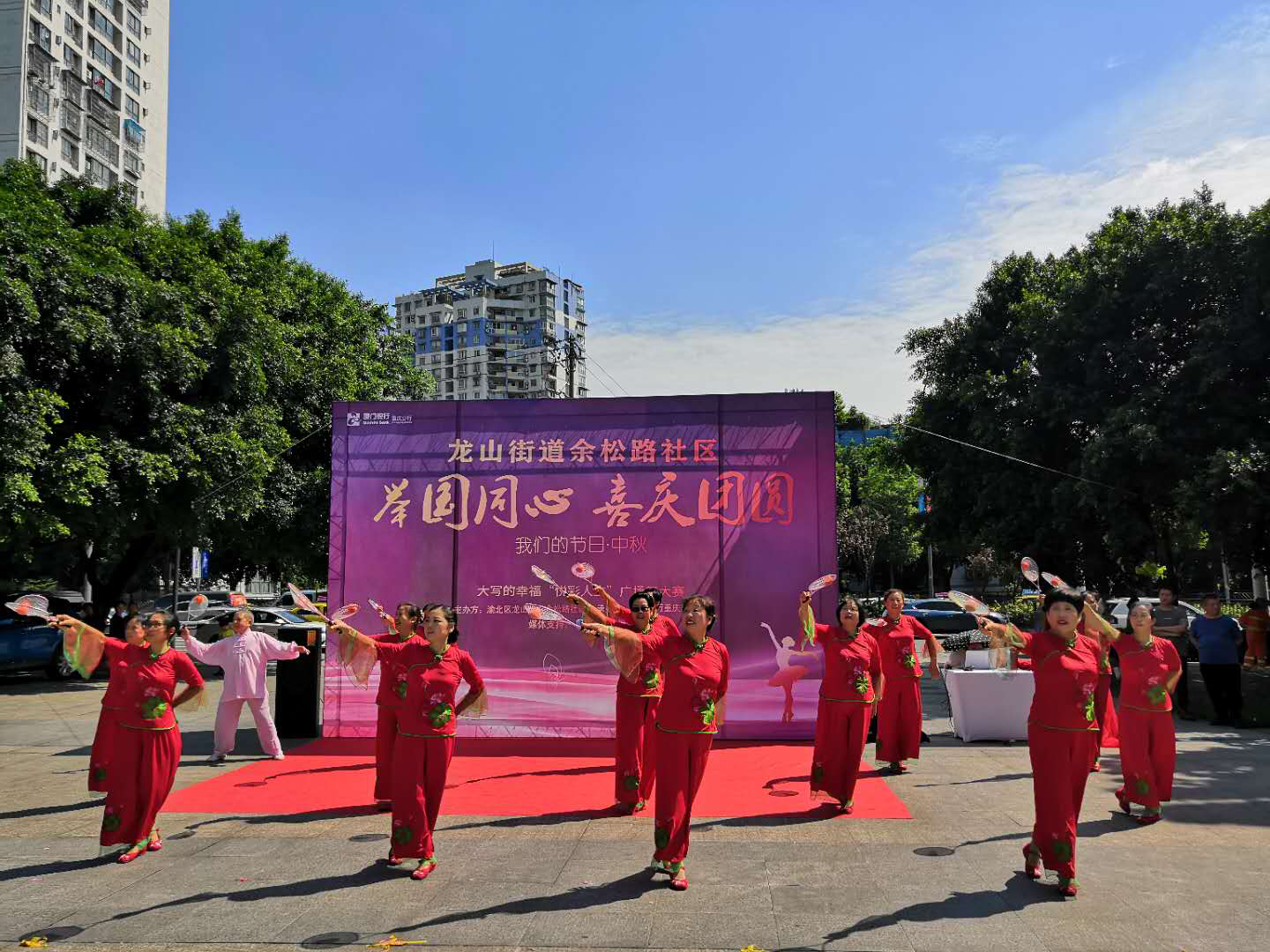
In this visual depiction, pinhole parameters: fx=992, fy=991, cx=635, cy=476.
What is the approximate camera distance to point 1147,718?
6699 millimetres

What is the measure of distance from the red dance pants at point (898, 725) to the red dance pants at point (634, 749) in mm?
2346

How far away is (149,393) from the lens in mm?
14664

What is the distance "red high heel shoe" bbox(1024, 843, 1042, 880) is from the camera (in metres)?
5.14

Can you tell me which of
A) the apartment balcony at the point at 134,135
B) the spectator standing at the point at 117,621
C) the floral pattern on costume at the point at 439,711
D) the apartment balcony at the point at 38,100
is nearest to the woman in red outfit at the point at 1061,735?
the floral pattern on costume at the point at 439,711

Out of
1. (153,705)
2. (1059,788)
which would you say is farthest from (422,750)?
(1059,788)

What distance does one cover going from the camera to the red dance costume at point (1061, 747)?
16.3ft

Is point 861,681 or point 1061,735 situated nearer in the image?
point 1061,735

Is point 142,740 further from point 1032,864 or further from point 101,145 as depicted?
point 101,145

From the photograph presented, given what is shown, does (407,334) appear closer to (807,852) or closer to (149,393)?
(149,393)

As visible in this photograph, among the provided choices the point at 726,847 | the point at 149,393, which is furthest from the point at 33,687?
the point at 726,847

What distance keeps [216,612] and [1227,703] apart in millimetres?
21042

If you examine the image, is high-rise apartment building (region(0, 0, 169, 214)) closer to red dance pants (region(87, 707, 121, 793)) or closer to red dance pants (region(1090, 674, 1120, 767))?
red dance pants (region(87, 707, 121, 793))

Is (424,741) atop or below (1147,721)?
atop

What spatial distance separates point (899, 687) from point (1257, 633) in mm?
7630
